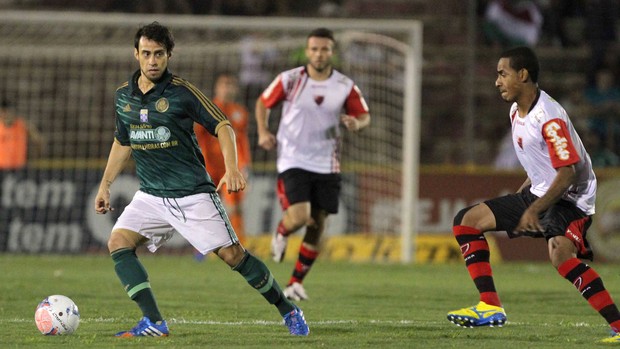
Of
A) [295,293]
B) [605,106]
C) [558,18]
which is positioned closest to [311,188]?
[295,293]

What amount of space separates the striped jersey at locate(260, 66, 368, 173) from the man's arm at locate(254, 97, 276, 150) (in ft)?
0.20

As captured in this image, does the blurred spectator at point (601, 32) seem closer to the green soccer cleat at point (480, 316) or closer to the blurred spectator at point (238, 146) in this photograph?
the blurred spectator at point (238, 146)

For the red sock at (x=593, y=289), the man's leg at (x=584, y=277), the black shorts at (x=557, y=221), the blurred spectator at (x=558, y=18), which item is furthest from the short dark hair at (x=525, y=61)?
the blurred spectator at (x=558, y=18)

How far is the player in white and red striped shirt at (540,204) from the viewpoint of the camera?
7.12 meters

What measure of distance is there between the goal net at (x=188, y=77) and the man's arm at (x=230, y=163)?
28.2 feet

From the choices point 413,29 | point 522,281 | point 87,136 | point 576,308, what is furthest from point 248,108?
point 576,308

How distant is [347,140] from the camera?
58.7 ft

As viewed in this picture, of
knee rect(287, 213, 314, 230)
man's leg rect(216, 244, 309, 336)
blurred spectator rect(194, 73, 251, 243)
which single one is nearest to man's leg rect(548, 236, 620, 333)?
man's leg rect(216, 244, 309, 336)

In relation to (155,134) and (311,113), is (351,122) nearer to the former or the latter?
(311,113)

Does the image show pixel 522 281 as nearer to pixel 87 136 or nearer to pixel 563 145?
pixel 563 145

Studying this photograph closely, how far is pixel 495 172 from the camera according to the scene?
1725 cm

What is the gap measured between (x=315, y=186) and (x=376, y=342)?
3946 millimetres

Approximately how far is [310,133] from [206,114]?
3.98 metres

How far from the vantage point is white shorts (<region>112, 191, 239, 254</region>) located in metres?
7.28
